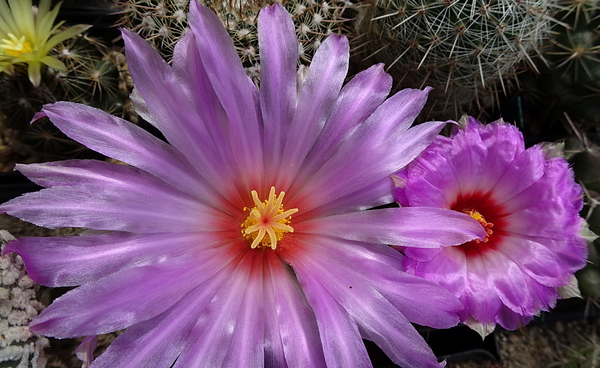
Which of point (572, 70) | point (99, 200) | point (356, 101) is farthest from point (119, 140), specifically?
point (572, 70)

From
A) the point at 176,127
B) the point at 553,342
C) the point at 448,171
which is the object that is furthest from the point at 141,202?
the point at 553,342

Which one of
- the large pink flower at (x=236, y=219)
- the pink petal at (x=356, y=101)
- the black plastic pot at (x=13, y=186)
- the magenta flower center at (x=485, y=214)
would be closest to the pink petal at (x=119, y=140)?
the large pink flower at (x=236, y=219)

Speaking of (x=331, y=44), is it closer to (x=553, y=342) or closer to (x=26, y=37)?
(x=26, y=37)

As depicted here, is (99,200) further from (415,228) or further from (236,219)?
(415,228)

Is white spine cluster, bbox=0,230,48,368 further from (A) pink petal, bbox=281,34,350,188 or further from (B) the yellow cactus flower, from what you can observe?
(A) pink petal, bbox=281,34,350,188

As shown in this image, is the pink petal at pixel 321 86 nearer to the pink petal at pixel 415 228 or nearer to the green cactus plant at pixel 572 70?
the pink petal at pixel 415 228

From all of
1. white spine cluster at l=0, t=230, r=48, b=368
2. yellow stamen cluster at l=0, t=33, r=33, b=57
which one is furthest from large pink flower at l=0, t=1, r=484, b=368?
yellow stamen cluster at l=0, t=33, r=33, b=57
